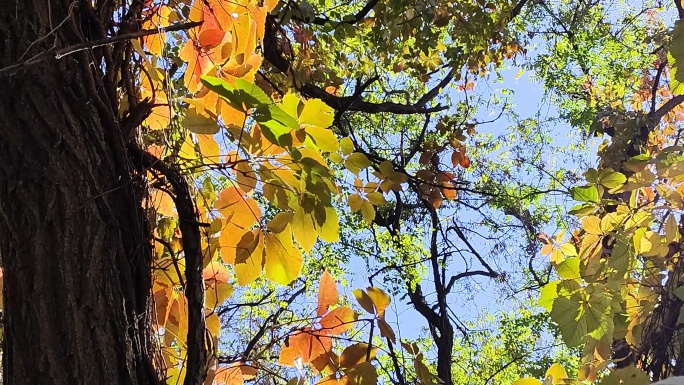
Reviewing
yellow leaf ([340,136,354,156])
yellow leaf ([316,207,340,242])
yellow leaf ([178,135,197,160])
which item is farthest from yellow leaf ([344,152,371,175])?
yellow leaf ([178,135,197,160])

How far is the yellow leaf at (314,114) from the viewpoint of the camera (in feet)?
1.98

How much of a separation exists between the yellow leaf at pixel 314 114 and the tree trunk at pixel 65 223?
21 centimetres

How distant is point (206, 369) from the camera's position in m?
0.60

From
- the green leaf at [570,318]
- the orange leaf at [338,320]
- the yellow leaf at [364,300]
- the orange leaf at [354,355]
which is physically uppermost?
the green leaf at [570,318]

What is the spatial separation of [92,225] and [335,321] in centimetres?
33

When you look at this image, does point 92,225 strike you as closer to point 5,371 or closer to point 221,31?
point 5,371

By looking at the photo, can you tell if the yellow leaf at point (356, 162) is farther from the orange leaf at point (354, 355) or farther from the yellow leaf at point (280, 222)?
the orange leaf at point (354, 355)

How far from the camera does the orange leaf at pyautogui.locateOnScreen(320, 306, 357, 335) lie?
74 cm

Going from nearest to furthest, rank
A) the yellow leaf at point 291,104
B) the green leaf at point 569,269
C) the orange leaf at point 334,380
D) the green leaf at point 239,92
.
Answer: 1. the green leaf at point 239,92
2. the yellow leaf at point 291,104
3. the orange leaf at point 334,380
4. the green leaf at point 569,269

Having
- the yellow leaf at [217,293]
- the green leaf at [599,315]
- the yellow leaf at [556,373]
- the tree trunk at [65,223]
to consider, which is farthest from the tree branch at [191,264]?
the green leaf at [599,315]

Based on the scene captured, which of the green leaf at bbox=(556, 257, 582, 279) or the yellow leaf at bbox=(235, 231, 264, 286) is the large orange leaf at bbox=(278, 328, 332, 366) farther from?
the green leaf at bbox=(556, 257, 582, 279)

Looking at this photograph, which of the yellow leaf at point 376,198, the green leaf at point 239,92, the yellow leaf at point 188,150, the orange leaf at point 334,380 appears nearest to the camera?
the green leaf at point 239,92

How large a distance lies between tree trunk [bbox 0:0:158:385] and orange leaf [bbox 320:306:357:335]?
245 mm

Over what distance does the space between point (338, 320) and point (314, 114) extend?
0.97 feet
